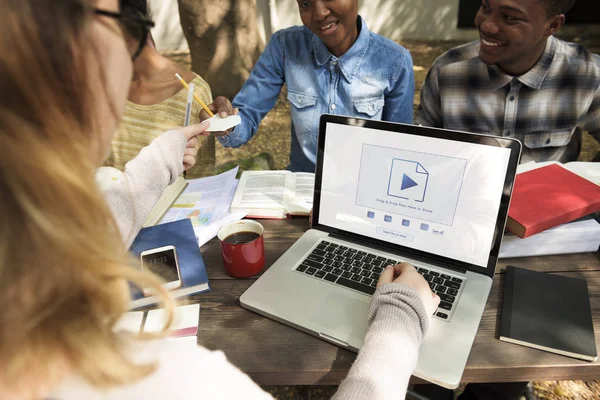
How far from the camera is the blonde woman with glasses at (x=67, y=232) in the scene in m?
0.39

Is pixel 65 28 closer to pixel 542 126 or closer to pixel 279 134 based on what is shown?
pixel 542 126

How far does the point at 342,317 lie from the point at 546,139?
1566 mm

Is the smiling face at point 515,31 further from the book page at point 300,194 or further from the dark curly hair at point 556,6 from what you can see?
the book page at point 300,194

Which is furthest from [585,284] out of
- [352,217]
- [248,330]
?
[248,330]

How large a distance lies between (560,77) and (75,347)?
2137mm

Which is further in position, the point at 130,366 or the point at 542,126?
the point at 542,126

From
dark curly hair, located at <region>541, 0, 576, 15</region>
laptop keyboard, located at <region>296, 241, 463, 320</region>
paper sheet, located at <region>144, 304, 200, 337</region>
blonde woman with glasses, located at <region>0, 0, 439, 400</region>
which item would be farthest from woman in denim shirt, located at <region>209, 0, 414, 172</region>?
blonde woman with glasses, located at <region>0, 0, 439, 400</region>

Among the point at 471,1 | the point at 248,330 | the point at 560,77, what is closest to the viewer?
the point at 248,330

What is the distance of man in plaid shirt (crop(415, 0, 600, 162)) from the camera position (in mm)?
1716

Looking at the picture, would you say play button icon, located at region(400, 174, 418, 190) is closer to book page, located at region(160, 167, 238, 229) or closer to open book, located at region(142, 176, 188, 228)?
book page, located at region(160, 167, 238, 229)

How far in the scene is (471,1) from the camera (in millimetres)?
6750

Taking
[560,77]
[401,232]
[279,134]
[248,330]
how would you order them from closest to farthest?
[248,330] → [401,232] → [560,77] → [279,134]

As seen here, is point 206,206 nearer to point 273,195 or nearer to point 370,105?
point 273,195

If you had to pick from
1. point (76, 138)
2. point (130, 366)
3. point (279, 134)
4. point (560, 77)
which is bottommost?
point (279, 134)
